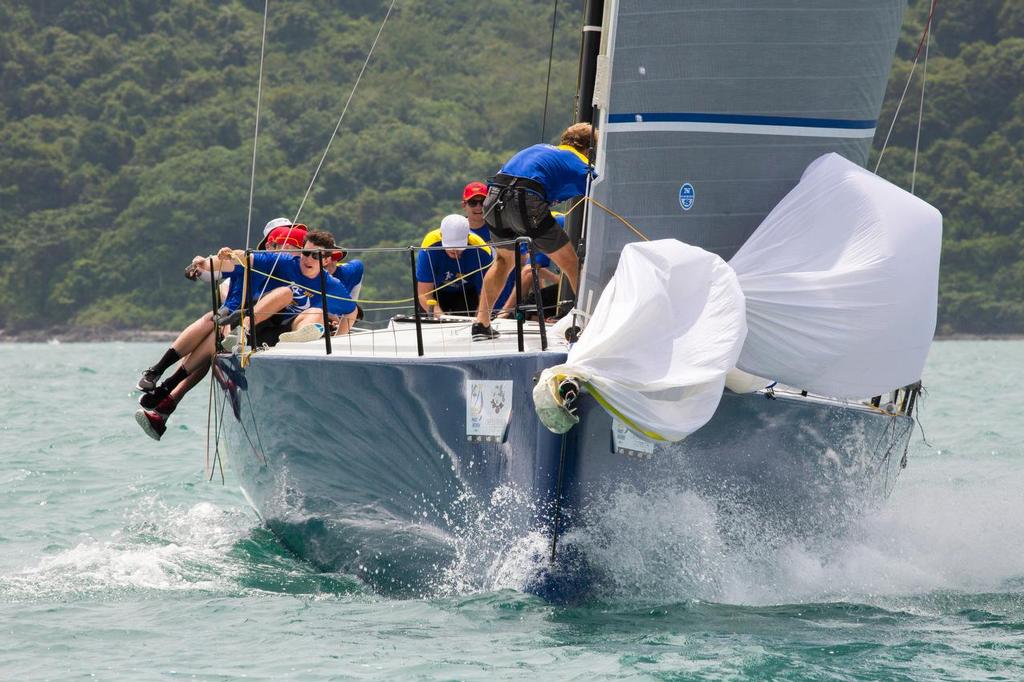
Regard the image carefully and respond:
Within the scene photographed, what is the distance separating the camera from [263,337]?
7387 mm

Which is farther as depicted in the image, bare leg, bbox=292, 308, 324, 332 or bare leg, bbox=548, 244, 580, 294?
bare leg, bbox=292, 308, 324, 332

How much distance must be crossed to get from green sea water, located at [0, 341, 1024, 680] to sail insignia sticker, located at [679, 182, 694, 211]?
1.14 m

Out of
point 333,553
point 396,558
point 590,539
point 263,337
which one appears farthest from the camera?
point 263,337

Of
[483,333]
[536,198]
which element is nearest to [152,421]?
[483,333]

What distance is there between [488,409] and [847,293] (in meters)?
1.34

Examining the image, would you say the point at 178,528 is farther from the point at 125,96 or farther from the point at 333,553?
the point at 125,96

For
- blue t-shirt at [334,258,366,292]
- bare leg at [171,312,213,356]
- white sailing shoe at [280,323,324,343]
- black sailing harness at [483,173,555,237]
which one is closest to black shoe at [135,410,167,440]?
bare leg at [171,312,213,356]

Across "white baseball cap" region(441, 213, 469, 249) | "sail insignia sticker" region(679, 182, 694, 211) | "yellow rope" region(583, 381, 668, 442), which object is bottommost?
"yellow rope" region(583, 381, 668, 442)

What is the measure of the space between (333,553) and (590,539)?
1.50 m

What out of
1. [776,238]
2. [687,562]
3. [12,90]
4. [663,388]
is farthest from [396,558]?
[12,90]

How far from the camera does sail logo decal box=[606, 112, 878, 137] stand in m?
5.67

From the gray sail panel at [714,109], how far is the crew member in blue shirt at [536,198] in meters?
0.25

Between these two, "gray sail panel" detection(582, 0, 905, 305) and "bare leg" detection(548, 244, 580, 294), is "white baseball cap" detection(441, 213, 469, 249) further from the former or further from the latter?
"gray sail panel" detection(582, 0, 905, 305)

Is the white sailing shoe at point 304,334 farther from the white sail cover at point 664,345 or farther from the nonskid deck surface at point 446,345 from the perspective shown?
the white sail cover at point 664,345
